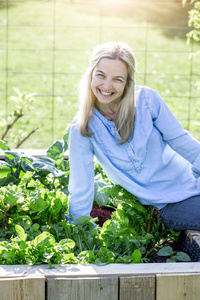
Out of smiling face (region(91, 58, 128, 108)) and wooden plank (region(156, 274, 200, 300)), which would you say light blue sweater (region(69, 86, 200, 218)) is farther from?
wooden plank (region(156, 274, 200, 300))

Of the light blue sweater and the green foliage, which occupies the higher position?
the light blue sweater

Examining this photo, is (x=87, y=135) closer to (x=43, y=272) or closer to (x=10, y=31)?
(x=43, y=272)

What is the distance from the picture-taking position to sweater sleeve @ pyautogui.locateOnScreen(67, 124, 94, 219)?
90.4 inches

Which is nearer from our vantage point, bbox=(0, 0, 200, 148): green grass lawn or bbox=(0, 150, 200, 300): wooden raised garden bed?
bbox=(0, 150, 200, 300): wooden raised garden bed

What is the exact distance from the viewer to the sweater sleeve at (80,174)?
7.54 ft

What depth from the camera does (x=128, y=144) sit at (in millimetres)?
2318

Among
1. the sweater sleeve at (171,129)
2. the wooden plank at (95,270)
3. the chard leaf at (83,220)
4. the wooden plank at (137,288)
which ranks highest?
the sweater sleeve at (171,129)

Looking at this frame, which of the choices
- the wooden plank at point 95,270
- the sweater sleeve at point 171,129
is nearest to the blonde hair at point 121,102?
the sweater sleeve at point 171,129

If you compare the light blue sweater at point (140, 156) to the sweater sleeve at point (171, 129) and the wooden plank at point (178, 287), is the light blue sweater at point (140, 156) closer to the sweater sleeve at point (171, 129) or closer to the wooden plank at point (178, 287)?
the sweater sleeve at point (171, 129)

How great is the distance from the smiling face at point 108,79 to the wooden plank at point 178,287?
86cm

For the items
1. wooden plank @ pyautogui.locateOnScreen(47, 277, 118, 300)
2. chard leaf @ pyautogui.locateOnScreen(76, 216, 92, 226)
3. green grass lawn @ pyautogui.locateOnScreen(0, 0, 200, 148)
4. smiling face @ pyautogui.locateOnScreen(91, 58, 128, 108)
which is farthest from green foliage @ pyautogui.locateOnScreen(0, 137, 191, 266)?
green grass lawn @ pyautogui.locateOnScreen(0, 0, 200, 148)

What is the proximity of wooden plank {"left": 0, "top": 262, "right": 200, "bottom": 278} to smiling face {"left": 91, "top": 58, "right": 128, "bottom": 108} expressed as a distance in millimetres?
780

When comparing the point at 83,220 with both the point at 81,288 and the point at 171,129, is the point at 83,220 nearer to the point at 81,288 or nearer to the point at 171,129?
the point at 81,288

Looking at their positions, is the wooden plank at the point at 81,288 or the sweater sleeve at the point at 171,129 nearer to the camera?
the wooden plank at the point at 81,288
